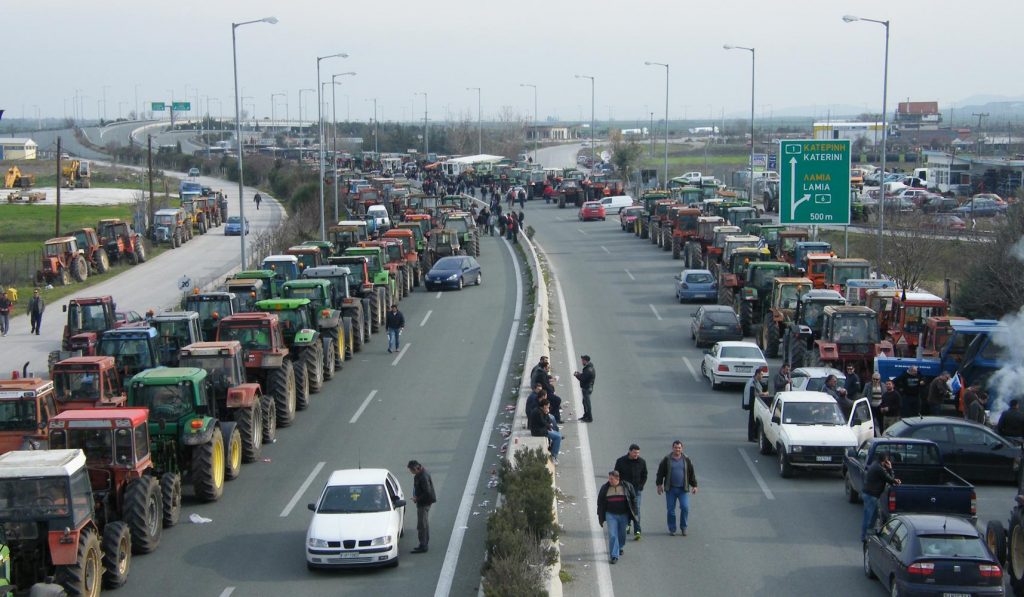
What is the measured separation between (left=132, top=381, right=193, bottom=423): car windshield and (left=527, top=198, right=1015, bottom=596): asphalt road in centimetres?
619

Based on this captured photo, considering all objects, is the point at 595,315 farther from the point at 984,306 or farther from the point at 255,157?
the point at 255,157

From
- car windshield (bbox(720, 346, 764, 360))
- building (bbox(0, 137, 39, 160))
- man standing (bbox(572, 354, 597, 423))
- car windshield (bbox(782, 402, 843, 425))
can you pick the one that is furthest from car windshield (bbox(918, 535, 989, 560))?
building (bbox(0, 137, 39, 160))

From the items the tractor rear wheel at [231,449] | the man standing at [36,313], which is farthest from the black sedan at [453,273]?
the tractor rear wheel at [231,449]

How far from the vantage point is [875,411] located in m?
24.1

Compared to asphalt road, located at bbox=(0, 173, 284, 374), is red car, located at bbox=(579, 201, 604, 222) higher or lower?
higher

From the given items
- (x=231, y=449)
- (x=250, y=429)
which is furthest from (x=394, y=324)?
(x=231, y=449)

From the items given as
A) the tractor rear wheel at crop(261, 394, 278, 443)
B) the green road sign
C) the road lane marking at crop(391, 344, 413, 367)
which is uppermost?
the green road sign

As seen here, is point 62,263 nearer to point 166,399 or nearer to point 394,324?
point 394,324

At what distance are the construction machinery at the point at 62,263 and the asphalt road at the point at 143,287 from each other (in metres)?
1.04

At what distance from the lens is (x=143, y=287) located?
2093 inches

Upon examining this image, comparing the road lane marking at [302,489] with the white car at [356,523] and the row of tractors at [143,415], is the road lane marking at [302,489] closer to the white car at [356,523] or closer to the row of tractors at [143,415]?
the row of tractors at [143,415]

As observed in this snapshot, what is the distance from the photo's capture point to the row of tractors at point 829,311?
25281mm

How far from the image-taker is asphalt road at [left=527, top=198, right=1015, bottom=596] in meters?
16.0

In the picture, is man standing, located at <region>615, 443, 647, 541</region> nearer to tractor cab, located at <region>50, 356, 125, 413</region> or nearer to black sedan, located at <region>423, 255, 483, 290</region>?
tractor cab, located at <region>50, 356, 125, 413</region>
